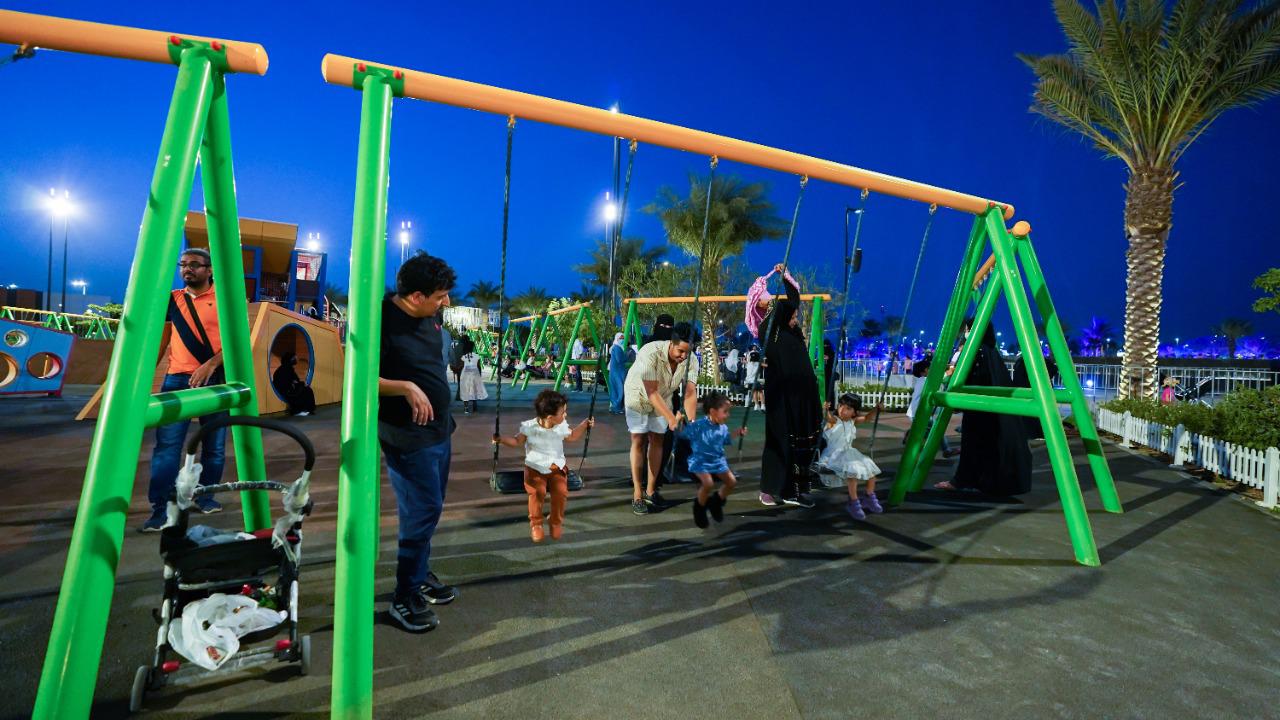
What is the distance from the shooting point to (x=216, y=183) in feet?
9.78

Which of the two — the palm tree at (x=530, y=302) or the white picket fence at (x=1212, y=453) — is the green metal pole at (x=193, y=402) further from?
the palm tree at (x=530, y=302)

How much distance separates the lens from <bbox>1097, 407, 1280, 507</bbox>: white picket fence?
21.0 ft

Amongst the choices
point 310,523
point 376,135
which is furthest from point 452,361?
point 376,135

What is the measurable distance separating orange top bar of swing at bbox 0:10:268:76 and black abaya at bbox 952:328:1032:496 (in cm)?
666

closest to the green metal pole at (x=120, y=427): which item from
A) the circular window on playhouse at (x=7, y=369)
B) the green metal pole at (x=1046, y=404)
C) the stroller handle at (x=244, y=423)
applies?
the stroller handle at (x=244, y=423)

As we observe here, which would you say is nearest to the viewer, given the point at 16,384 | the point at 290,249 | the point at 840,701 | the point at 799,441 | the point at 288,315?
the point at 840,701

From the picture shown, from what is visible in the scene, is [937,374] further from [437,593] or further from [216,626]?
[216,626]

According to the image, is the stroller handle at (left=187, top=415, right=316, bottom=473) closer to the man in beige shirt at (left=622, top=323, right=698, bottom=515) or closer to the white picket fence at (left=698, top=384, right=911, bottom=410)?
the man in beige shirt at (left=622, top=323, right=698, bottom=515)

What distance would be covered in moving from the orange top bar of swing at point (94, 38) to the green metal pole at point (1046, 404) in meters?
4.90

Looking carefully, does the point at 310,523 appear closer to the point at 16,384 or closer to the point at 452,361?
the point at 452,361

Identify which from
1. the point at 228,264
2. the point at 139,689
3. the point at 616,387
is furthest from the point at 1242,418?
the point at 139,689

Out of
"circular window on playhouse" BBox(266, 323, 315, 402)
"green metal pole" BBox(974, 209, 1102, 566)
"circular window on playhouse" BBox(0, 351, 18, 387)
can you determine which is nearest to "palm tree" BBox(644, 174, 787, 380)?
"circular window on playhouse" BBox(266, 323, 315, 402)

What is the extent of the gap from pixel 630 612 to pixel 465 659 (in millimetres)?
910

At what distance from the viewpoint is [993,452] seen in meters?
6.54
